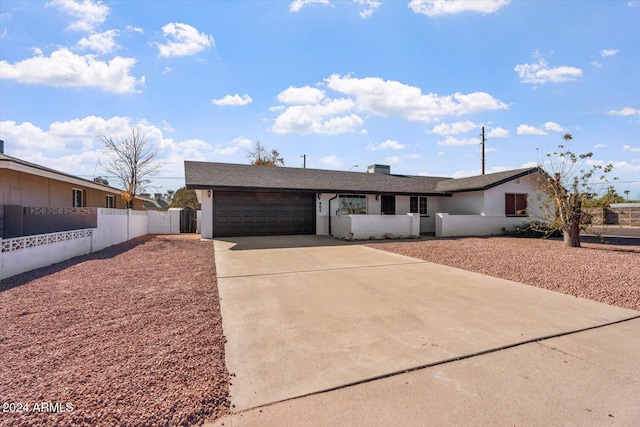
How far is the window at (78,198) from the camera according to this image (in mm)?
14594

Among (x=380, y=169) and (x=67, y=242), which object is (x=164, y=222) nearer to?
(x=67, y=242)

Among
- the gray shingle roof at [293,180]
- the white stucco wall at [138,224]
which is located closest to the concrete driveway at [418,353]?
the gray shingle roof at [293,180]

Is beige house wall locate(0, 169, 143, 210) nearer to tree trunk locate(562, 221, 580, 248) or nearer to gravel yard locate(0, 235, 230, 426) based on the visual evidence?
gravel yard locate(0, 235, 230, 426)

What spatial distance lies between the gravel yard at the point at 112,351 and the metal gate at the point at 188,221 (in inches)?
504

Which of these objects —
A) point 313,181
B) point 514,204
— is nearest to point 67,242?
point 313,181

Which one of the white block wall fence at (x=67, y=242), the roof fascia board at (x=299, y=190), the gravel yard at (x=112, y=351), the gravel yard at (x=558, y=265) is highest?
the roof fascia board at (x=299, y=190)

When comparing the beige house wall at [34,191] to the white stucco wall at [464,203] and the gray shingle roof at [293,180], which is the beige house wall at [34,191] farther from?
the white stucco wall at [464,203]

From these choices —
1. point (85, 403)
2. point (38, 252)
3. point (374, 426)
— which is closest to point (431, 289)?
point (374, 426)

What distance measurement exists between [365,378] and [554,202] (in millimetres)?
12955

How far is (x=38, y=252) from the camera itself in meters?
7.26

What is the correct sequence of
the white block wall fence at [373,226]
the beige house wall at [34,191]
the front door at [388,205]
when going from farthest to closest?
the front door at [388,205], the white block wall fence at [373,226], the beige house wall at [34,191]

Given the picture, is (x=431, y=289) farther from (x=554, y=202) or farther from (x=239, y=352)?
(x=554, y=202)

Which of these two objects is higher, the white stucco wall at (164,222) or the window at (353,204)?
the window at (353,204)

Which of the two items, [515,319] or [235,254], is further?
[235,254]
